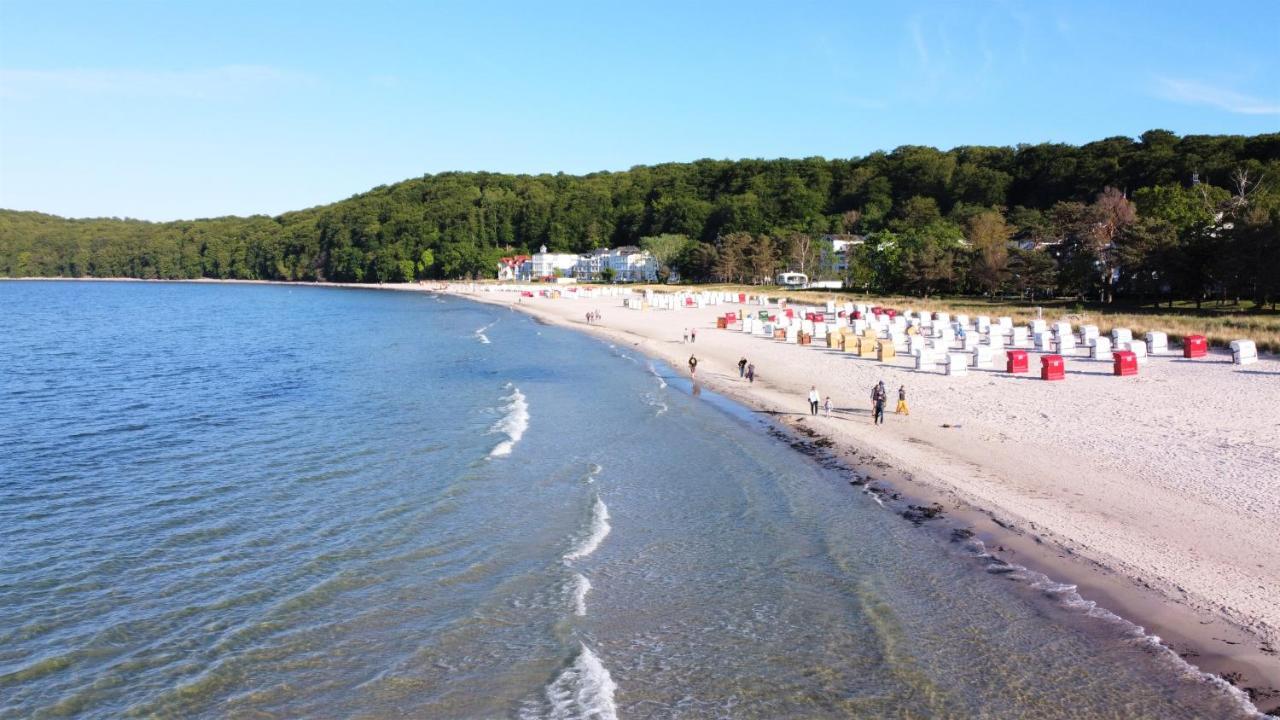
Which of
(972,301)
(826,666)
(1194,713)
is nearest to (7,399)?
(826,666)

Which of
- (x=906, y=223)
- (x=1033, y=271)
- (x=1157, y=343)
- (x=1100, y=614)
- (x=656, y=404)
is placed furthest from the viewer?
(x=906, y=223)

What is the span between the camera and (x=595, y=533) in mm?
15141

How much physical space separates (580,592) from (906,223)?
113824 mm

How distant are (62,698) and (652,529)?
29.3ft

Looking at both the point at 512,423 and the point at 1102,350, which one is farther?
the point at 1102,350

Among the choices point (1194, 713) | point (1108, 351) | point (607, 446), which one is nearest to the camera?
point (1194, 713)

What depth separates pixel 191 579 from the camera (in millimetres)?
12734

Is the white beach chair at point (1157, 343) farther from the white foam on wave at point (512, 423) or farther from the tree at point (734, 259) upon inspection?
the tree at point (734, 259)

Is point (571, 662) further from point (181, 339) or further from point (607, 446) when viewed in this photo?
point (181, 339)

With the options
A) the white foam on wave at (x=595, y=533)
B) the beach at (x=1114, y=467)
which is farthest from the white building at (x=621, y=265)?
the white foam on wave at (x=595, y=533)

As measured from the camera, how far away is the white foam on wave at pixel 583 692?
9.04 m

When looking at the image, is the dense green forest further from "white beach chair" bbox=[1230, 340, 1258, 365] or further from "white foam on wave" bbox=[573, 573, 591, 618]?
"white foam on wave" bbox=[573, 573, 591, 618]

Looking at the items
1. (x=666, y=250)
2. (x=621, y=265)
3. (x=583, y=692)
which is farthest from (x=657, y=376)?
(x=621, y=265)

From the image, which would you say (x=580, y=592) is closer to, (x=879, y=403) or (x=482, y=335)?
(x=879, y=403)
